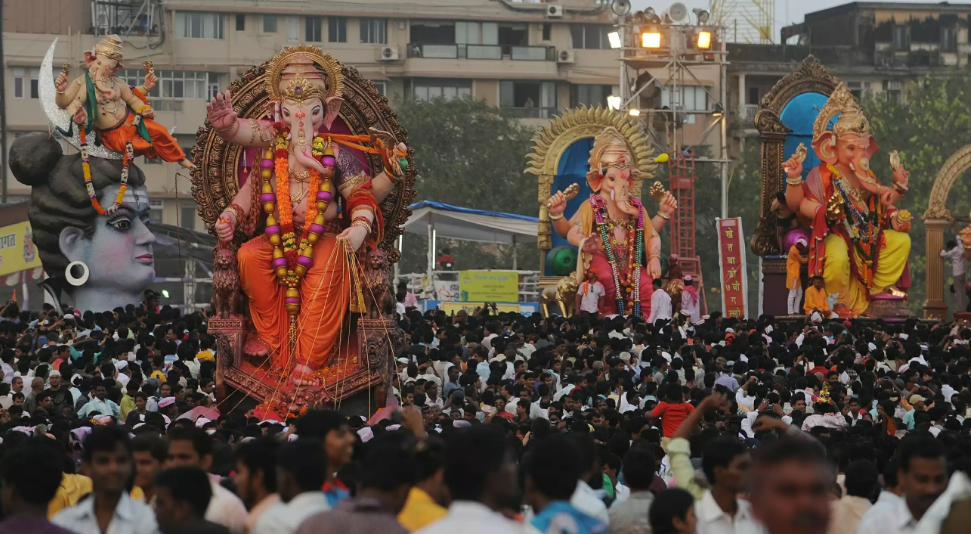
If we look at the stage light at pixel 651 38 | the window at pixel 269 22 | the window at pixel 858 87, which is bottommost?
the stage light at pixel 651 38

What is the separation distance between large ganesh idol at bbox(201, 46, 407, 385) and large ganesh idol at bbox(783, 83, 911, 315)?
10.7 metres

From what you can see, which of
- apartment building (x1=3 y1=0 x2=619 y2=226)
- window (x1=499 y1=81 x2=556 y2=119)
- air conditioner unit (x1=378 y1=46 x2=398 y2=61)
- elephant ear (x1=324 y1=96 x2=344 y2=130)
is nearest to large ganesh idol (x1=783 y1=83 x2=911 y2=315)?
elephant ear (x1=324 y1=96 x2=344 y2=130)

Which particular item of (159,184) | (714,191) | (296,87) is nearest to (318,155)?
(296,87)

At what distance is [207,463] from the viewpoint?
8078 millimetres

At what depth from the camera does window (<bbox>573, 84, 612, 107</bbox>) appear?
54906 millimetres

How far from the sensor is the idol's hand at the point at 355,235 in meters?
14.4

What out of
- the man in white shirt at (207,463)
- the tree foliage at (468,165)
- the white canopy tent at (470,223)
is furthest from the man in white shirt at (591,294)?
the tree foliage at (468,165)

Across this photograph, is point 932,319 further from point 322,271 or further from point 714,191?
point 714,191

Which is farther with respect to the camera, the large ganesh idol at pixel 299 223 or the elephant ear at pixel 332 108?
the elephant ear at pixel 332 108

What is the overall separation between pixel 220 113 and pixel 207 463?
6.61 metres

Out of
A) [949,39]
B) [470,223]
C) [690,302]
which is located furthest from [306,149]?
[949,39]

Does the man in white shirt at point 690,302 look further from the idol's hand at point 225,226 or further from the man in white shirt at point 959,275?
the idol's hand at point 225,226

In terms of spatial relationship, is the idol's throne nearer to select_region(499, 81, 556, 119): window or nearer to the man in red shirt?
the man in red shirt

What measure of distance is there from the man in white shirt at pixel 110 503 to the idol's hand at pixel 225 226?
730cm
